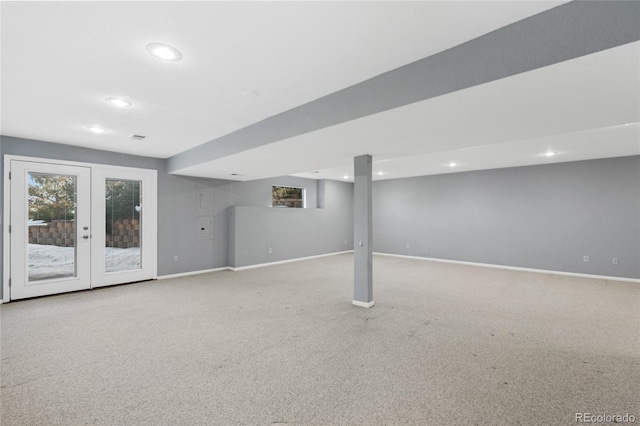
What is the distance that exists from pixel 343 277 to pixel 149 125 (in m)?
4.39

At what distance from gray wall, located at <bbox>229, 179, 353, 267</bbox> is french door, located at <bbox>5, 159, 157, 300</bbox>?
1.89m

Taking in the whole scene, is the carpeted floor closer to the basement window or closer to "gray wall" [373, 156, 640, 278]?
"gray wall" [373, 156, 640, 278]

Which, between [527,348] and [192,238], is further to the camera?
[192,238]

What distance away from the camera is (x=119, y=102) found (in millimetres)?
3105

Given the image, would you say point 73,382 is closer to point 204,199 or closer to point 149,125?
point 149,125

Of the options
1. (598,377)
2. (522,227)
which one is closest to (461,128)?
(598,377)

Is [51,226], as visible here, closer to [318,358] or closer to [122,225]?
[122,225]

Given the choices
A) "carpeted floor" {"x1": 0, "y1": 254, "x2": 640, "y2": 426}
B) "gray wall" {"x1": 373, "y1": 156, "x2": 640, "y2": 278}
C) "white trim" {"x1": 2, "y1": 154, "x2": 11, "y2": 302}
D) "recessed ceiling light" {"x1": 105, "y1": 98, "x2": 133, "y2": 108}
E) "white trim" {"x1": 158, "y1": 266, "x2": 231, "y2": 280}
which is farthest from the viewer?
"white trim" {"x1": 158, "y1": 266, "x2": 231, "y2": 280}

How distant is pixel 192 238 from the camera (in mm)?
6582

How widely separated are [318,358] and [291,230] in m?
5.70

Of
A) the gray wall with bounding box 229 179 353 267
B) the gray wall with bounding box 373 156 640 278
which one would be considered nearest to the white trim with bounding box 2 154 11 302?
the gray wall with bounding box 229 179 353 267

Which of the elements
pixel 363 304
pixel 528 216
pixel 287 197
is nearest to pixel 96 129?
pixel 363 304

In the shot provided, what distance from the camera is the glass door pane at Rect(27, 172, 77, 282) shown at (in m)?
4.68
